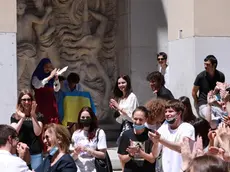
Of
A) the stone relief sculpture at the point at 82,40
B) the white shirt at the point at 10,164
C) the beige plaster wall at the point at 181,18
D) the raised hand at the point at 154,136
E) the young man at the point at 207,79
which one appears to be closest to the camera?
the white shirt at the point at 10,164

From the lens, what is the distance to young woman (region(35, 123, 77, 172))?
22.7 feet

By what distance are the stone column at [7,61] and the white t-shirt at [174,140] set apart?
3.74 m

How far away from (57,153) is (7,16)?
4.58 metres

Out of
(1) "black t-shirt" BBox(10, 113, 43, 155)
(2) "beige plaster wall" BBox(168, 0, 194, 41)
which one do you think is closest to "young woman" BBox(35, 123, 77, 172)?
(1) "black t-shirt" BBox(10, 113, 43, 155)

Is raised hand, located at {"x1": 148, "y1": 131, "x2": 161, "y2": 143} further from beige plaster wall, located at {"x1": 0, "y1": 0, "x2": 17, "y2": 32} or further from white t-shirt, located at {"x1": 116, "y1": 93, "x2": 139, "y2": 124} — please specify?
beige plaster wall, located at {"x1": 0, "y1": 0, "x2": 17, "y2": 32}

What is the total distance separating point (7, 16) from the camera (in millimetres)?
11164

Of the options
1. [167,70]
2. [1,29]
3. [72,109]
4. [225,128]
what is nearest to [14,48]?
[1,29]

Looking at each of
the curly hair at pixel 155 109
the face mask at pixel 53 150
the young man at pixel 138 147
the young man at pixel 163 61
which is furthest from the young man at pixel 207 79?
the face mask at pixel 53 150

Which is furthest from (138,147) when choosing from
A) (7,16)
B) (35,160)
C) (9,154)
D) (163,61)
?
(7,16)

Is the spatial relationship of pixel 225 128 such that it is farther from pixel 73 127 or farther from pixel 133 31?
pixel 133 31

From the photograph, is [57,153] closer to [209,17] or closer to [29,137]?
[29,137]

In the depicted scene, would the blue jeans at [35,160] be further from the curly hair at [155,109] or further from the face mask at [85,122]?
the curly hair at [155,109]

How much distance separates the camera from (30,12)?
13383 millimetres

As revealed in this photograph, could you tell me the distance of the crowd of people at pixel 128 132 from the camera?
6277 mm
